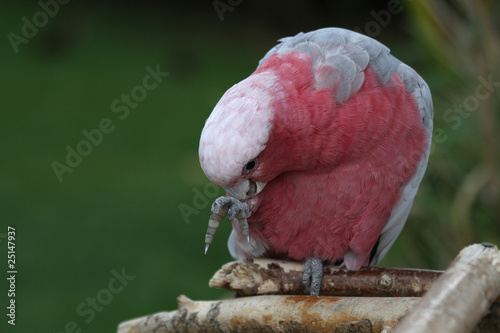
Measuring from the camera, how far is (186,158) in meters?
5.21

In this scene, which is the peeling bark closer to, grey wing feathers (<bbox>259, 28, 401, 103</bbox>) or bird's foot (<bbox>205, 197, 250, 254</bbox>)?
bird's foot (<bbox>205, 197, 250, 254</bbox>)

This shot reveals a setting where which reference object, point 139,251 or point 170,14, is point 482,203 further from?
point 170,14

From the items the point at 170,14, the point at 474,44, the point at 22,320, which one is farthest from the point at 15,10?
the point at 474,44

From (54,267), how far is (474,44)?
298cm

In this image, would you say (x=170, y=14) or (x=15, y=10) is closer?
(x=15, y=10)

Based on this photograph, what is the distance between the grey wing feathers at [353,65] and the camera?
189cm

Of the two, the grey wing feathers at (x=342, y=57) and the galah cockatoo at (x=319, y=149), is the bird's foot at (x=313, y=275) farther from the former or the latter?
the grey wing feathers at (x=342, y=57)

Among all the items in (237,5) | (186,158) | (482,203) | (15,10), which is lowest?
(482,203)

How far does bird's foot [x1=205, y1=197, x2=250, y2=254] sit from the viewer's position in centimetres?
190

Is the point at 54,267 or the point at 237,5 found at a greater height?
the point at 237,5

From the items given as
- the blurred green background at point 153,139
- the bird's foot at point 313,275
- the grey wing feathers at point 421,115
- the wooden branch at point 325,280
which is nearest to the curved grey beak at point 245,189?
the wooden branch at point 325,280

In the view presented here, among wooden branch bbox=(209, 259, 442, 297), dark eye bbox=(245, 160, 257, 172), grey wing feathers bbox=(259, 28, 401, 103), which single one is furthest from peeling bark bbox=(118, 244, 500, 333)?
grey wing feathers bbox=(259, 28, 401, 103)

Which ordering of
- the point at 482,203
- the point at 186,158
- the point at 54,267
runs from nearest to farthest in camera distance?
the point at 482,203 → the point at 54,267 → the point at 186,158

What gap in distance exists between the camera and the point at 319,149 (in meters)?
1.87
